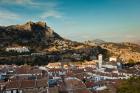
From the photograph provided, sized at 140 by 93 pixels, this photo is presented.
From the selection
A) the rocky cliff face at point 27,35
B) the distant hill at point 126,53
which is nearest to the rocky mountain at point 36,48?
the rocky cliff face at point 27,35

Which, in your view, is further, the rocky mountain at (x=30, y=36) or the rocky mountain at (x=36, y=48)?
the rocky mountain at (x=30, y=36)

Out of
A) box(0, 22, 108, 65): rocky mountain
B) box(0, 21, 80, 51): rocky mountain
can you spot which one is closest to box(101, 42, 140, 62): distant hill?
box(0, 22, 108, 65): rocky mountain

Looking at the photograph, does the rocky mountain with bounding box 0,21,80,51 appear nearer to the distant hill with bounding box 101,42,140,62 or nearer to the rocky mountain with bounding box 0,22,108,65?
the rocky mountain with bounding box 0,22,108,65

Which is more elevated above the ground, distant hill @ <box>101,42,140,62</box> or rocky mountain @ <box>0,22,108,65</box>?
rocky mountain @ <box>0,22,108,65</box>

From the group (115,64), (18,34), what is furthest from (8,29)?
(115,64)

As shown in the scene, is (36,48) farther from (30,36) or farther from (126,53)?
(126,53)

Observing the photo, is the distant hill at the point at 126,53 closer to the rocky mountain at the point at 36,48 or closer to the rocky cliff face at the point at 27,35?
the rocky mountain at the point at 36,48

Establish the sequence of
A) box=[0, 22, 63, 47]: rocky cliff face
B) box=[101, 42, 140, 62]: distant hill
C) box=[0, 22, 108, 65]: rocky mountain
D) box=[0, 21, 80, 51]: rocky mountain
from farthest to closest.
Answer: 1. box=[0, 22, 63, 47]: rocky cliff face
2. box=[0, 21, 80, 51]: rocky mountain
3. box=[101, 42, 140, 62]: distant hill
4. box=[0, 22, 108, 65]: rocky mountain

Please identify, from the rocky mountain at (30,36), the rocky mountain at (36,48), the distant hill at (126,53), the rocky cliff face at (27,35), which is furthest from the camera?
the rocky cliff face at (27,35)

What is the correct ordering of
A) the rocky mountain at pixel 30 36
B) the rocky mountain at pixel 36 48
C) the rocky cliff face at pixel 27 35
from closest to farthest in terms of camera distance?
1. the rocky mountain at pixel 36 48
2. the rocky mountain at pixel 30 36
3. the rocky cliff face at pixel 27 35

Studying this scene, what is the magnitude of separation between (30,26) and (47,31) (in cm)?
929

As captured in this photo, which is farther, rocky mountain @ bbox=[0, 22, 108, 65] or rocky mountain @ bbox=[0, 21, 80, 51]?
rocky mountain @ bbox=[0, 21, 80, 51]

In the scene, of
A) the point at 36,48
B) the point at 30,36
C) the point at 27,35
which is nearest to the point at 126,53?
the point at 36,48

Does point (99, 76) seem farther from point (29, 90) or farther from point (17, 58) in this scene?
point (17, 58)
